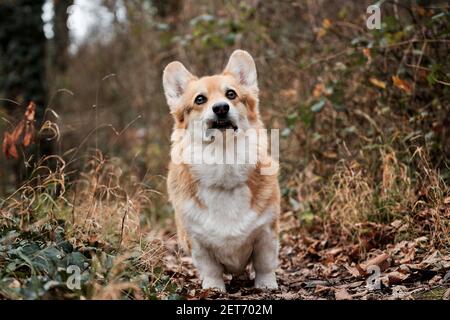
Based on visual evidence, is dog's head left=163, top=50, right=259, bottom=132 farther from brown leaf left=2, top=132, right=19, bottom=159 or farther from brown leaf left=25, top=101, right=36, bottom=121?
brown leaf left=2, top=132, right=19, bottom=159

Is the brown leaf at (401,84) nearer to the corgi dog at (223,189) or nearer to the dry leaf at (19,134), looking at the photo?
the corgi dog at (223,189)

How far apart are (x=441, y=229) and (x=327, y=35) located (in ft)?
10.4

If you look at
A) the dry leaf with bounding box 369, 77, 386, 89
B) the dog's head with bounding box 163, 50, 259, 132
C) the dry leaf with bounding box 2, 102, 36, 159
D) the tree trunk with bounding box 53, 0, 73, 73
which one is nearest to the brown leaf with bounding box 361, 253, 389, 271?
the dog's head with bounding box 163, 50, 259, 132

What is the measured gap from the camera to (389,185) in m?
4.41

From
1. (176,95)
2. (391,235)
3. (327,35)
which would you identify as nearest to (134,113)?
(327,35)

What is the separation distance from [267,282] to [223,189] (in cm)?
71

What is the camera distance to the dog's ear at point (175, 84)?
13.7 ft

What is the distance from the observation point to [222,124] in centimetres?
379

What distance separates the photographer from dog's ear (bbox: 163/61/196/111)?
4172mm

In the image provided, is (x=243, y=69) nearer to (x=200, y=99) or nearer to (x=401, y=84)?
(x=200, y=99)

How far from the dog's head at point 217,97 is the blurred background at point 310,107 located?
459mm

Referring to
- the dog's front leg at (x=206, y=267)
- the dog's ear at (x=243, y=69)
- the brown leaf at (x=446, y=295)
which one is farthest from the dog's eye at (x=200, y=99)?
the brown leaf at (x=446, y=295)

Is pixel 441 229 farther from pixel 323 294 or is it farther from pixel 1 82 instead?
pixel 1 82

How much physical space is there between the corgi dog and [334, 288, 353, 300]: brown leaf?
0.56m
